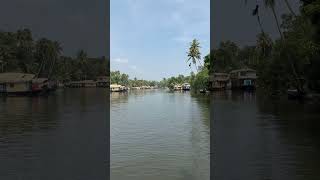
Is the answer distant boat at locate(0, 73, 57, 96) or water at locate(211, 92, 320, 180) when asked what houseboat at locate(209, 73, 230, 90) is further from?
water at locate(211, 92, 320, 180)

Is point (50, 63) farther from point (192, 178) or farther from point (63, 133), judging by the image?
point (192, 178)

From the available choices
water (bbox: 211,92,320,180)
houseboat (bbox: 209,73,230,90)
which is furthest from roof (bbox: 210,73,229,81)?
water (bbox: 211,92,320,180)

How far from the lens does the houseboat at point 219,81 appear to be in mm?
130163

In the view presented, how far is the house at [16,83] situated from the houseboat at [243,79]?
50.8 meters

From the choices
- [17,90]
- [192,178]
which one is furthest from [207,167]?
[17,90]

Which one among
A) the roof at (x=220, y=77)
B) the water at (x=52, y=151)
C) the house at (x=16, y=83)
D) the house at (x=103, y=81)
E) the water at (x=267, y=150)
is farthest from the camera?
the house at (x=103, y=81)

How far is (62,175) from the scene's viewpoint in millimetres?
18453

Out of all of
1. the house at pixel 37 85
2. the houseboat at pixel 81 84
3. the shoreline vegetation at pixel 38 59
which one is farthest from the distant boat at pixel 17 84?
the houseboat at pixel 81 84

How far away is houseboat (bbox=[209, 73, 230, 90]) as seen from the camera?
130163 mm

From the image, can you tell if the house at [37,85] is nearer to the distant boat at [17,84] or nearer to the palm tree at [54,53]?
the distant boat at [17,84]

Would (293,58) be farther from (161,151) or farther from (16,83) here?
(16,83)

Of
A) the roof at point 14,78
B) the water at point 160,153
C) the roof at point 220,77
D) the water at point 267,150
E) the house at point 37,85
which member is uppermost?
the roof at point 220,77

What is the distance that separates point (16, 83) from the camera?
9362 centimetres

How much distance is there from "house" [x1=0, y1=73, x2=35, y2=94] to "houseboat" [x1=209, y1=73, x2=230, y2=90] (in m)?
54.2
